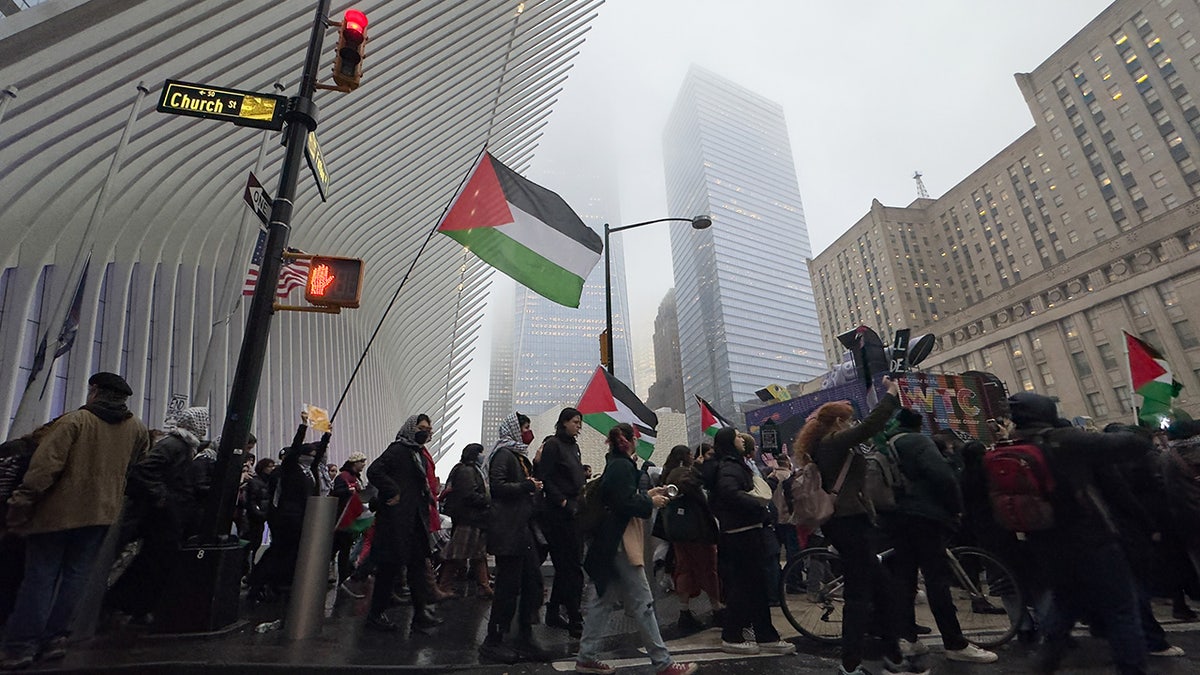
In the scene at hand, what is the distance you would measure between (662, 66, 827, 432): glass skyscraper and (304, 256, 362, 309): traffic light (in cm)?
11088

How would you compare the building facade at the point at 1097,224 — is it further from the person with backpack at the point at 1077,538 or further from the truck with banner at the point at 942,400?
the person with backpack at the point at 1077,538

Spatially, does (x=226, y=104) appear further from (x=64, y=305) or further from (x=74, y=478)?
(x=64, y=305)

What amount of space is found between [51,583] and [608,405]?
705cm

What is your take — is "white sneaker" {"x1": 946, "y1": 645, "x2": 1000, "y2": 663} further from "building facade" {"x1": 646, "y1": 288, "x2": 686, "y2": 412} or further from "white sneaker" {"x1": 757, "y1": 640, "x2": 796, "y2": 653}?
"building facade" {"x1": 646, "y1": 288, "x2": 686, "y2": 412}

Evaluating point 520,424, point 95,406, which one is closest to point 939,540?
point 520,424

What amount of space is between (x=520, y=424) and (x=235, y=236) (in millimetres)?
15696

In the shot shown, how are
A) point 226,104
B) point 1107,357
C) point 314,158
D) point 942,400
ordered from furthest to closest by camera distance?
point 1107,357 → point 942,400 → point 314,158 → point 226,104

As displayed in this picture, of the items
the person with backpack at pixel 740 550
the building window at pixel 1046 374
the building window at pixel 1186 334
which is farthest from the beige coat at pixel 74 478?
the building window at pixel 1046 374

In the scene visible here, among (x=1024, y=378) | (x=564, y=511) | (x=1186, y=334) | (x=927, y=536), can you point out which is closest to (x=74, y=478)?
(x=564, y=511)

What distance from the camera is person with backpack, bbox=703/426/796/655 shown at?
14.8 ft

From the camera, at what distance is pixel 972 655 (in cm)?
392

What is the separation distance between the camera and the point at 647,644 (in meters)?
3.72

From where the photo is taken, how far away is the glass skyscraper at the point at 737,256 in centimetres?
12149

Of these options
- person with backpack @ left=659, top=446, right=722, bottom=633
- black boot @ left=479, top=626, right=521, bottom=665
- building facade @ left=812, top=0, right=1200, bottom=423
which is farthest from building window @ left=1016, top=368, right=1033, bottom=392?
black boot @ left=479, top=626, right=521, bottom=665
